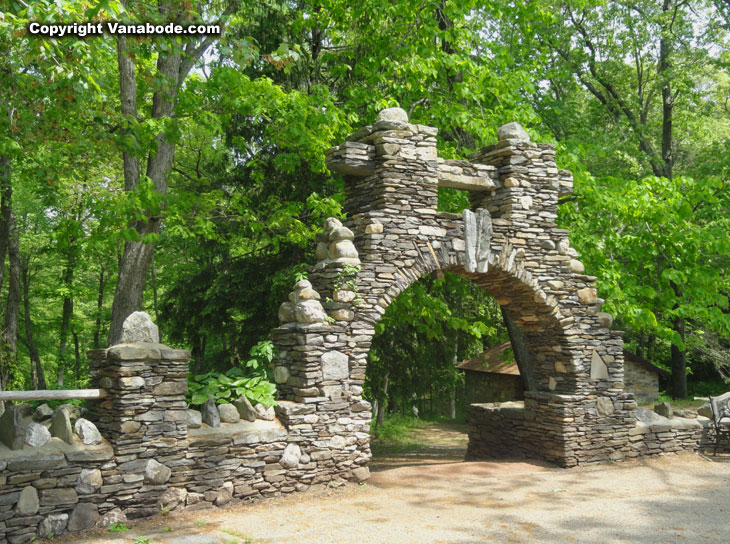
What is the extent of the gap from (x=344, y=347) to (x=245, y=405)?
1.44 metres

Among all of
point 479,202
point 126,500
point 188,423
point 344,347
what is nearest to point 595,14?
point 479,202

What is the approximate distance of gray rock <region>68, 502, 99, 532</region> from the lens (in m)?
5.56

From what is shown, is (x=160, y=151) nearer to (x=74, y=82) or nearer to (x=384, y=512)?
(x=74, y=82)

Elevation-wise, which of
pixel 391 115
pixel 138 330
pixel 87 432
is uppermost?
pixel 391 115

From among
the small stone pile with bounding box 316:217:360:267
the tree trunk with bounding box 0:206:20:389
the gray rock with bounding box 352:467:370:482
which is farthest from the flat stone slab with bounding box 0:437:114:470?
the tree trunk with bounding box 0:206:20:389

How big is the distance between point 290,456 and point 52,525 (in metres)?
2.58

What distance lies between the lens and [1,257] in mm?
14492

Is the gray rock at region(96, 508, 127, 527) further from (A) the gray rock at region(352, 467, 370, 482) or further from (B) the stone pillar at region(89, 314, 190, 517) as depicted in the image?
(A) the gray rock at region(352, 467, 370, 482)

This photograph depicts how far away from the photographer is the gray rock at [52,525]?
17.7ft

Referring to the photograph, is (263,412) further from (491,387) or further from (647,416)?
(491,387)

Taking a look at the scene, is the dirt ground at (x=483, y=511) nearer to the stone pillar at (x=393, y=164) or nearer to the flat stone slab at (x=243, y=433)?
the flat stone slab at (x=243, y=433)

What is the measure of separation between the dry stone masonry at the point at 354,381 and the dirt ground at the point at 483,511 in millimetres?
351

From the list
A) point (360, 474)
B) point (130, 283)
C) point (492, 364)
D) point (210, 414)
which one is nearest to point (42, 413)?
point (210, 414)

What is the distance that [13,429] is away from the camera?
17.9ft
